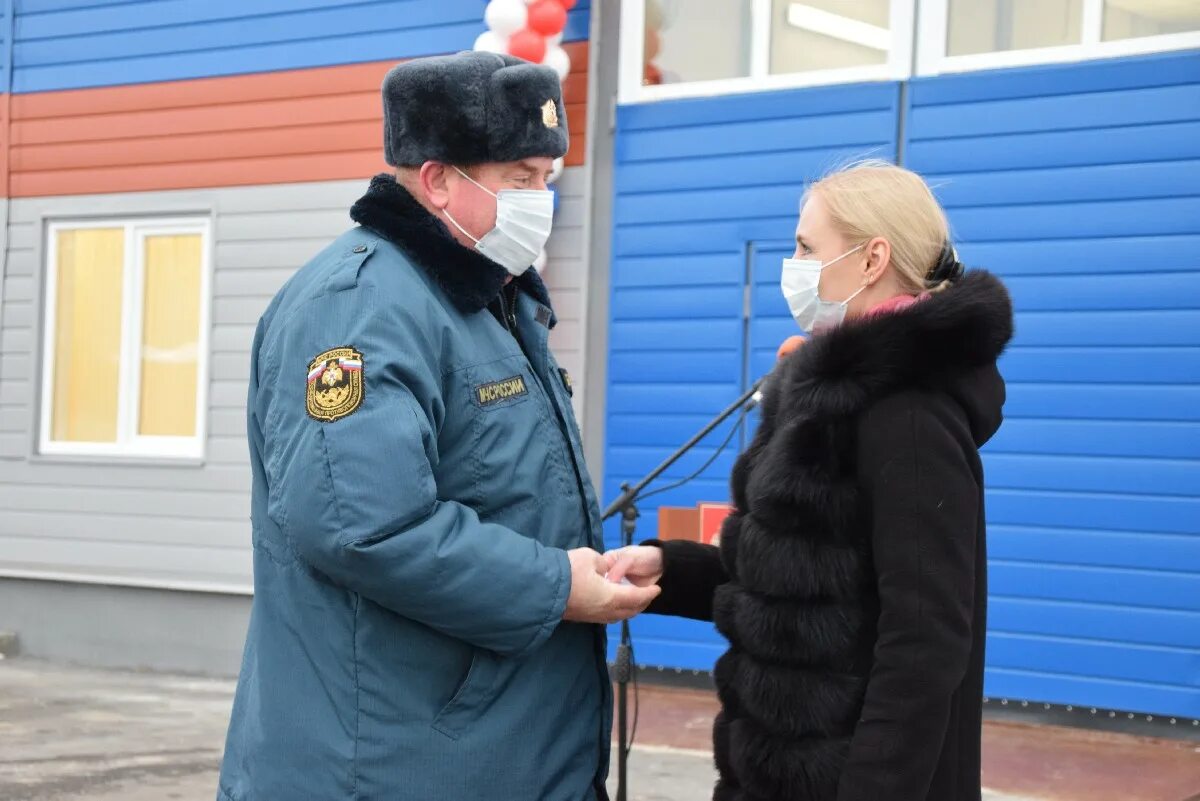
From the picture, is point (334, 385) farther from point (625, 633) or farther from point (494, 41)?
point (494, 41)

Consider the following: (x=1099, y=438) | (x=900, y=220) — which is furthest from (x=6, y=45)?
(x=900, y=220)

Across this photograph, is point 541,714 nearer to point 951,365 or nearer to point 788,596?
point 788,596

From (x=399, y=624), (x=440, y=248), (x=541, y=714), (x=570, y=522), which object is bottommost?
(x=541, y=714)

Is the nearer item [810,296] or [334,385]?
[334,385]

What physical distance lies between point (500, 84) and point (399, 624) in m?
0.91

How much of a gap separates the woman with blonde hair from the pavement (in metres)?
3.13

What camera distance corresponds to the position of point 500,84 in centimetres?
229

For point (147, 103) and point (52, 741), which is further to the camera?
point (147, 103)

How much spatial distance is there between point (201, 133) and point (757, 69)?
363 cm

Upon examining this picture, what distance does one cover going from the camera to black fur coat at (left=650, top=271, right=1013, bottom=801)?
7.00 ft

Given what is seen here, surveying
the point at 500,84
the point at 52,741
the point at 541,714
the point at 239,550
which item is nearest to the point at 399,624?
the point at 541,714

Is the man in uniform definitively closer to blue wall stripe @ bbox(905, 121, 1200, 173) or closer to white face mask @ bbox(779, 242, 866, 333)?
white face mask @ bbox(779, 242, 866, 333)

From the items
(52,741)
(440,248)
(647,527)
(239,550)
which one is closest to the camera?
(440,248)

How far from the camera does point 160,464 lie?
8.55 metres
